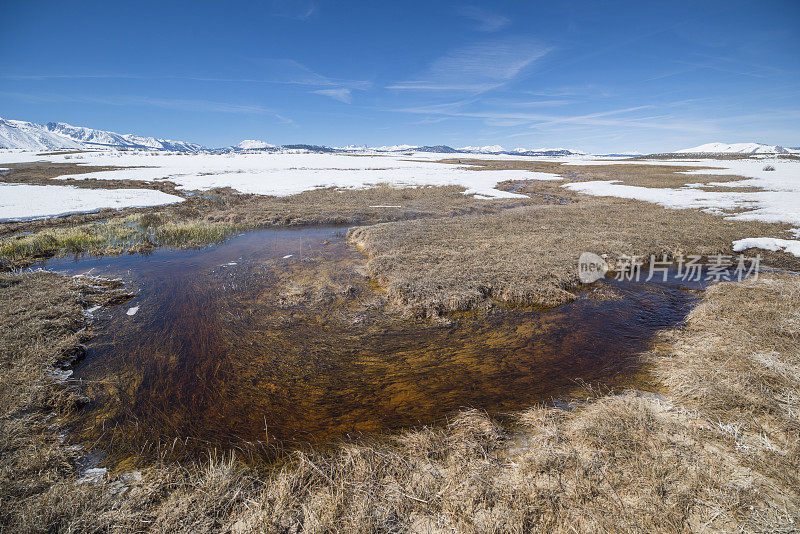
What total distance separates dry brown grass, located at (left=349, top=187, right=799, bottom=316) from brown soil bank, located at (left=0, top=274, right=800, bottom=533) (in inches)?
189

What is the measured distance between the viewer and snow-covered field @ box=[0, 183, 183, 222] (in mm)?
23397

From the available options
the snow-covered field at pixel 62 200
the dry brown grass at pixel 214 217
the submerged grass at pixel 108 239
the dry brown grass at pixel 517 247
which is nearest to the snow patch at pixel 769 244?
the dry brown grass at pixel 517 247

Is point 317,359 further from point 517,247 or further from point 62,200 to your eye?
point 62,200

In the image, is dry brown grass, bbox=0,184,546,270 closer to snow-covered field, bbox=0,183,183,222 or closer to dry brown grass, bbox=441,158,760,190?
snow-covered field, bbox=0,183,183,222

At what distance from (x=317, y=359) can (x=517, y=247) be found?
11361 millimetres

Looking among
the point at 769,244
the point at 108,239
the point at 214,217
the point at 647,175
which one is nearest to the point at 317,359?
the point at 108,239

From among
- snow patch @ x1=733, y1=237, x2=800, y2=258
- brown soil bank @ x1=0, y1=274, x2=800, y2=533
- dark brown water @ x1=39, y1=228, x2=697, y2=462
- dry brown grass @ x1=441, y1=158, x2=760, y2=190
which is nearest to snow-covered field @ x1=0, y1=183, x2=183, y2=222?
dark brown water @ x1=39, y1=228, x2=697, y2=462

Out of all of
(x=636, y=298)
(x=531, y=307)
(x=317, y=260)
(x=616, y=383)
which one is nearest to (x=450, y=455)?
(x=616, y=383)

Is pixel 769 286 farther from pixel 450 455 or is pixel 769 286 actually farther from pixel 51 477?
pixel 51 477

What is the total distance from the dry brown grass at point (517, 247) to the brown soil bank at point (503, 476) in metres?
4.81

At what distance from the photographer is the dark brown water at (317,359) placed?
606 cm

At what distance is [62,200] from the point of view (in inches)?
1102

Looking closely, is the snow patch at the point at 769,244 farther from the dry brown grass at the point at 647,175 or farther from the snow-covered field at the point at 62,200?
the snow-covered field at the point at 62,200

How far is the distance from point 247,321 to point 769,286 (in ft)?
55.7
